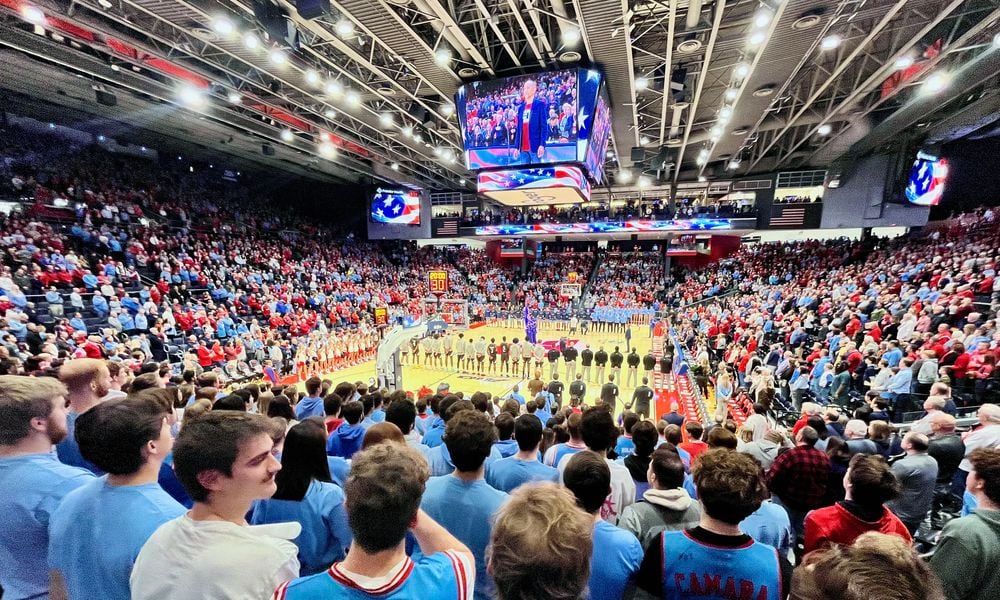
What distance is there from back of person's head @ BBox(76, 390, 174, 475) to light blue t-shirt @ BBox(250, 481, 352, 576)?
2.16 ft

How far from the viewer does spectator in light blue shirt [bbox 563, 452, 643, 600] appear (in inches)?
71.4

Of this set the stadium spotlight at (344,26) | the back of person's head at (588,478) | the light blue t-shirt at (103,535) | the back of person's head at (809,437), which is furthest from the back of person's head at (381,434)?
the stadium spotlight at (344,26)

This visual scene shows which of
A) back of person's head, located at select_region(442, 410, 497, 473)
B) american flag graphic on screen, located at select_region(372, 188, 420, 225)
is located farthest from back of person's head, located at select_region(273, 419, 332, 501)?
american flag graphic on screen, located at select_region(372, 188, 420, 225)

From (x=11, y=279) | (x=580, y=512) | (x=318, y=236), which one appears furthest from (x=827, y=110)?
(x=318, y=236)

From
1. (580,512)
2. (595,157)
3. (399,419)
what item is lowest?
(399,419)

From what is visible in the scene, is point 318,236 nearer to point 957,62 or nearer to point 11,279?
point 11,279

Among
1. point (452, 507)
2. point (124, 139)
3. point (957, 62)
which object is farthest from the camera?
point (124, 139)

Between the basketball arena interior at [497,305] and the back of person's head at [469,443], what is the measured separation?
0.06ft

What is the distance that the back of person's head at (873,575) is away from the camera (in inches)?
38.6

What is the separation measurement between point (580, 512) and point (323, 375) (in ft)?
46.3

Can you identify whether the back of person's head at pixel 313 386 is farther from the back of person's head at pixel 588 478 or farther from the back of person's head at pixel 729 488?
the back of person's head at pixel 729 488

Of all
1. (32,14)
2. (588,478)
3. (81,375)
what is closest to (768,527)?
(588,478)

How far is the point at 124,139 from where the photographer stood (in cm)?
2017

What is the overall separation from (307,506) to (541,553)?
1.60 metres
